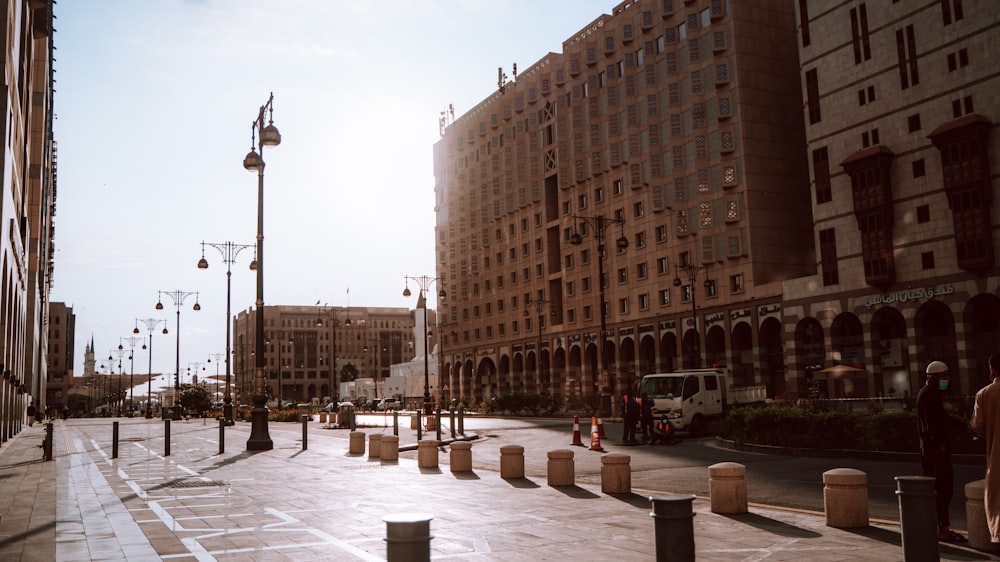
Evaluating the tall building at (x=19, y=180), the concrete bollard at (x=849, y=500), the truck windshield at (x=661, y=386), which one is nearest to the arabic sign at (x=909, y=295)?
the truck windshield at (x=661, y=386)

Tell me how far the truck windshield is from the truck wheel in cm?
116

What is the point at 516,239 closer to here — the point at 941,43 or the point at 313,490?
the point at 941,43

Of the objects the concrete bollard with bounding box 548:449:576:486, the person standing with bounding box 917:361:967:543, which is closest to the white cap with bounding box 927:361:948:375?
the person standing with bounding box 917:361:967:543

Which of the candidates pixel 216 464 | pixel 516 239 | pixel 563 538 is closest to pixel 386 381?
pixel 516 239

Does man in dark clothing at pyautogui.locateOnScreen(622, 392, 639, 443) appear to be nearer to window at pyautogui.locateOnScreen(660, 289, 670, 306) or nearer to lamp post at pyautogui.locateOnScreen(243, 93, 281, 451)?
lamp post at pyautogui.locateOnScreen(243, 93, 281, 451)

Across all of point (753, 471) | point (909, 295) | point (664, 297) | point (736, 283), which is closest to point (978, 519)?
point (753, 471)

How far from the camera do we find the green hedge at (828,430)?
60.8 ft

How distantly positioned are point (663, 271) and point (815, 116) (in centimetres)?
1880

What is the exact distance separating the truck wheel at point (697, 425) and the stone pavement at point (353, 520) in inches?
545

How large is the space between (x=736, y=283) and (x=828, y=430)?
40.6 meters

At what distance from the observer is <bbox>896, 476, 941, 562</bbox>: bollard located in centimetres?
654

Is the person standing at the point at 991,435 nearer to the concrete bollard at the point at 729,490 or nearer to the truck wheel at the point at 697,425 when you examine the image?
the concrete bollard at the point at 729,490

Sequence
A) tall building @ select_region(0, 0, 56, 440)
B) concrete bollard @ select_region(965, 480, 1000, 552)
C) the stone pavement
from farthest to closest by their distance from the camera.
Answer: tall building @ select_region(0, 0, 56, 440) → the stone pavement → concrete bollard @ select_region(965, 480, 1000, 552)

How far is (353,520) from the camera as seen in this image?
1112 cm
